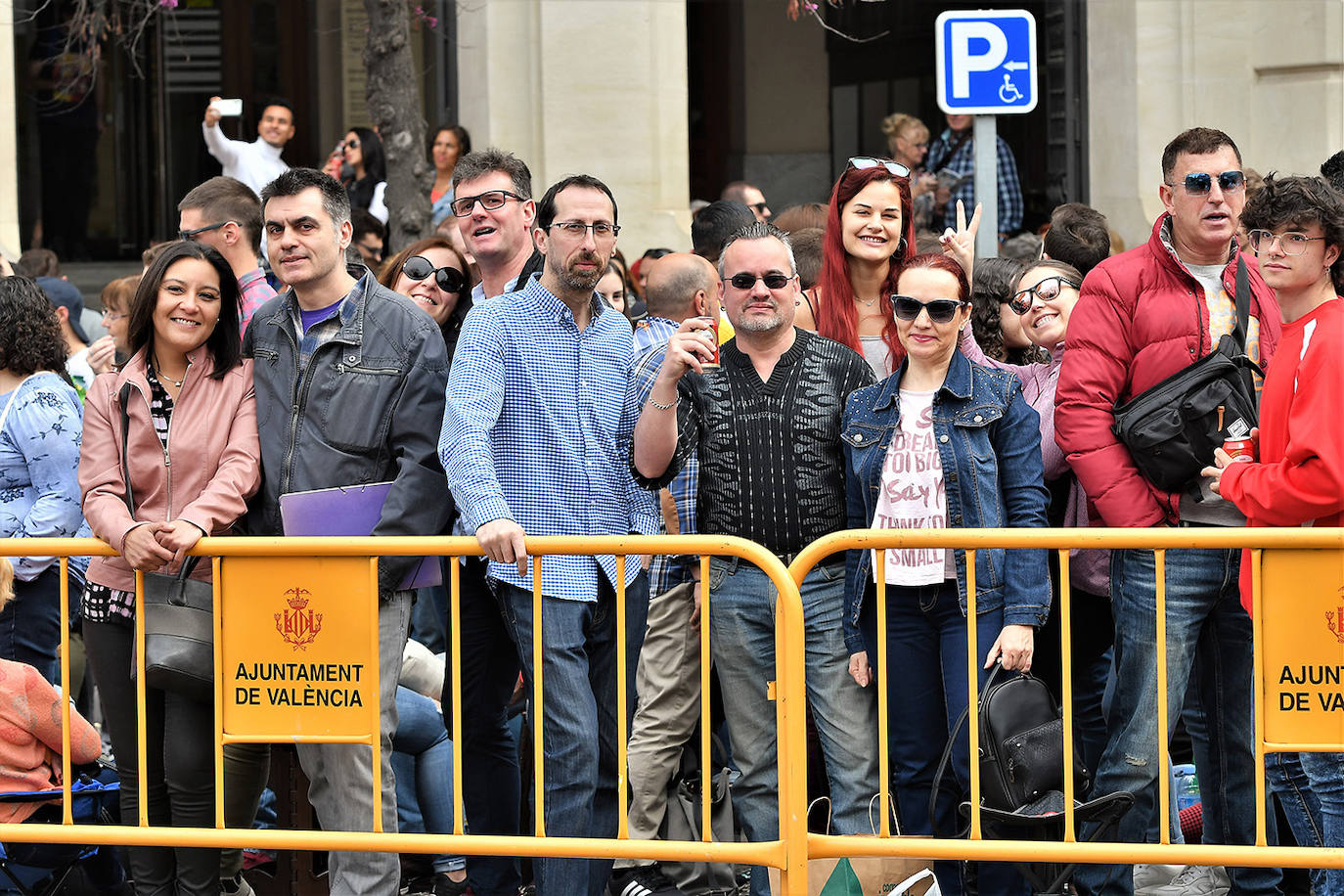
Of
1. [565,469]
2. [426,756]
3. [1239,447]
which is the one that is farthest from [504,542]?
[1239,447]

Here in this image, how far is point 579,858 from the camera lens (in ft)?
17.4

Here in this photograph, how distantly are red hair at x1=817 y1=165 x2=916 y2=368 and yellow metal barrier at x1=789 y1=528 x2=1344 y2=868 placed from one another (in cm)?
119

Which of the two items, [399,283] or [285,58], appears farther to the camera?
[285,58]

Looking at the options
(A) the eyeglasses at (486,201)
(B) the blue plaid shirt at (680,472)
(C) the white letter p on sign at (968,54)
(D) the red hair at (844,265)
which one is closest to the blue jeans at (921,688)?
(B) the blue plaid shirt at (680,472)

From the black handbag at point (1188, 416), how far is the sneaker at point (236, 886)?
135 inches

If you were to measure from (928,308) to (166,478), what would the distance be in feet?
8.12

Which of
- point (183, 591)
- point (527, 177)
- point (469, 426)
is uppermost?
point (527, 177)

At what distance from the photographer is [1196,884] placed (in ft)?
20.3

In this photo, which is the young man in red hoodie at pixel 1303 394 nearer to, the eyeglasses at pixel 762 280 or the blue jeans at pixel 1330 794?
the blue jeans at pixel 1330 794

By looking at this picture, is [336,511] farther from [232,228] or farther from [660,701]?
[232,228]

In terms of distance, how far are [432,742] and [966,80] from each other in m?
3.83

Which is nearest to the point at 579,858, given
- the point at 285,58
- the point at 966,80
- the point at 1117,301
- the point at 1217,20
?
the point at 1117,301

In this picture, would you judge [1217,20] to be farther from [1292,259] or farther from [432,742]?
[432,742]

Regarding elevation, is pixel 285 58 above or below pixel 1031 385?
above
